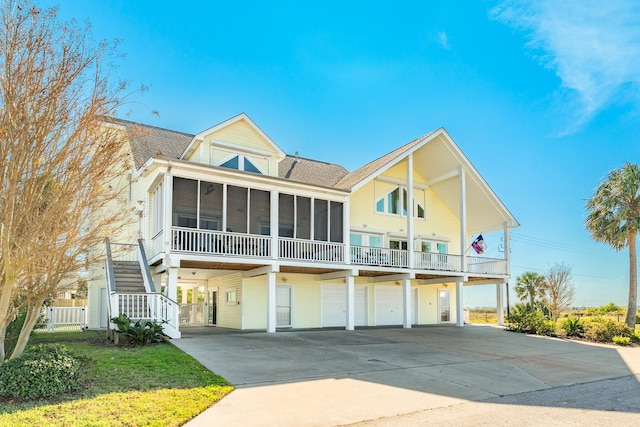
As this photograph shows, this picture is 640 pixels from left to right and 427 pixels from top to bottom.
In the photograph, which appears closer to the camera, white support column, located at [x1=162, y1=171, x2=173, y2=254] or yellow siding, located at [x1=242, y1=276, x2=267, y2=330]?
white support column, located at [x1=162, y1=171, x2=173, y2=254]

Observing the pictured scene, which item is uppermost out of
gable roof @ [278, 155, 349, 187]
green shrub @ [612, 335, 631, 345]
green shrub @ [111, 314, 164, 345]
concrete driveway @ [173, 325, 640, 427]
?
gable roof @ [278, 155, 349, 187]

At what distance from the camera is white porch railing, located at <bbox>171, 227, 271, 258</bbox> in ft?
55.0

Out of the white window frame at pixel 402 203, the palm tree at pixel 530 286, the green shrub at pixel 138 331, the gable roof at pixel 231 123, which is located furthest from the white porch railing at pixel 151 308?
the palm tree at pixel 530 286

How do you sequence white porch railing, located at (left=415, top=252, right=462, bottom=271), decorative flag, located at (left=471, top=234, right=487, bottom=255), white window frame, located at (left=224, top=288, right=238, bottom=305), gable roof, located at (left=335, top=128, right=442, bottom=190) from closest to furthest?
white window frame, located at (left=224, top=288, right=238, bottom=305) < gable roof, located at (left=335, top=128, right=442, bottom=190) < white porch railing, located at (left=415, top=252, right=462, bottom=271) < decorative flag, located at (left=471, top=234, right=487, bottom=255)

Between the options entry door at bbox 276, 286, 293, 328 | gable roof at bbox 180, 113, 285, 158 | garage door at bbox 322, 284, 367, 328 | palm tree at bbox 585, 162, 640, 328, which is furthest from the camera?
palm tree at bbox 585, 162, 640, 328

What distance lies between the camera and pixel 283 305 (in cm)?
2158

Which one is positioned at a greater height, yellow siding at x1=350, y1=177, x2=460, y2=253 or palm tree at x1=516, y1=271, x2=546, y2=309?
yellow siding at x1=350, y1=177, x2=460, y2=253

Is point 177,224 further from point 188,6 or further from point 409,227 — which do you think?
point 409,227

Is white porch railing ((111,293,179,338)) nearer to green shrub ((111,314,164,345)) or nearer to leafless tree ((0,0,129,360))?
green shrub ((111,314,164,345))

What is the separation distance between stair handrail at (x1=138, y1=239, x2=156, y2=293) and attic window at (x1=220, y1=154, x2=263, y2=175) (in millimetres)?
4592

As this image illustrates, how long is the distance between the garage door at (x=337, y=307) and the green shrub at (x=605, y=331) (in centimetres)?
1022

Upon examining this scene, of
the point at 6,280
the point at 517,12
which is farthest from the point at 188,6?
the point at 517,12

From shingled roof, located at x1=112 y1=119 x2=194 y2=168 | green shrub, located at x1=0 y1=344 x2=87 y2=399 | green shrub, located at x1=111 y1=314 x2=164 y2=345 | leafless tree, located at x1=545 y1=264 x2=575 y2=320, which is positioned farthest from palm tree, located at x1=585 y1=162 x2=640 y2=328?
green shrub, located at x1=0 y1=344 x2=87 y2=399

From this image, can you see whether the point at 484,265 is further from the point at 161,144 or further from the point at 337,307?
the point at 161,144
